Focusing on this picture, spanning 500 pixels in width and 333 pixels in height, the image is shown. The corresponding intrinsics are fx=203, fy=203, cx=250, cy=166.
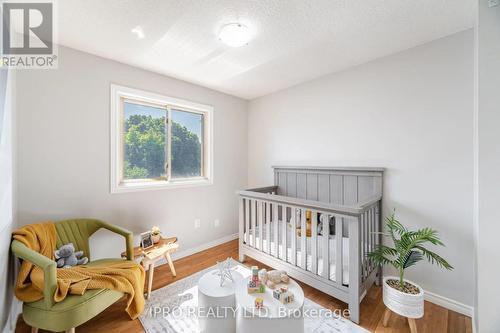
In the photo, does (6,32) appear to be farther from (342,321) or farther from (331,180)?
(342,321)

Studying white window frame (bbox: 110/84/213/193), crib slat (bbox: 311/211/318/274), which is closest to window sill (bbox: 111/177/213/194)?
white window frame (bbox: 110/84/213/193)

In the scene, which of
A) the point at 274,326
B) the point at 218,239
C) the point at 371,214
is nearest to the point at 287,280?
the point at 274,326

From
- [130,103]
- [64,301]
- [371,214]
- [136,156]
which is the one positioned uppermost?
[130,103]

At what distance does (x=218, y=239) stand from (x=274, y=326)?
2.09 meters

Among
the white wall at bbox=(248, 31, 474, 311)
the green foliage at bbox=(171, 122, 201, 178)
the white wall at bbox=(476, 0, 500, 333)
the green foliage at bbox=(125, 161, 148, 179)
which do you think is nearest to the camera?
the white wall at bbox=(476, 0, 500, 333)

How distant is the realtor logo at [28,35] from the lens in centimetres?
145

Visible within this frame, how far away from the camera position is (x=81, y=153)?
2.03m

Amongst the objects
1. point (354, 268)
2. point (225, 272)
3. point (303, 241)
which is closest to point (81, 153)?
point (225, 272)

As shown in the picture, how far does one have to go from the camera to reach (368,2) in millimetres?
1402

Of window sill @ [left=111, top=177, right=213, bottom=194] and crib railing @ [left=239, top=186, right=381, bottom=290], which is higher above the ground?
window sill @ [left=111, top=177, right=213, bottom=194]

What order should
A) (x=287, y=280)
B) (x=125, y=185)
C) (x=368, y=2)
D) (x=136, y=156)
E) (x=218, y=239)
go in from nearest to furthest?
1. (x=368, y=2)
2. (x=287, y=280)
3. (x=125, y=185)
4. (x=136, y=156)
5. (x=218, y=239)

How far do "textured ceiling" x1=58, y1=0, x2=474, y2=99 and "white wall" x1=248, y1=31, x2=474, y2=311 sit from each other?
7.6 inches

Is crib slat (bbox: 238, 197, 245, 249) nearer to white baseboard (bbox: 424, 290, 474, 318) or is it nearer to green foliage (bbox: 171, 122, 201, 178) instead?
green foliage (bbox: 171, 122, 201, 178)

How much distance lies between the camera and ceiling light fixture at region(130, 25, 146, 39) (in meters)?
1.68
